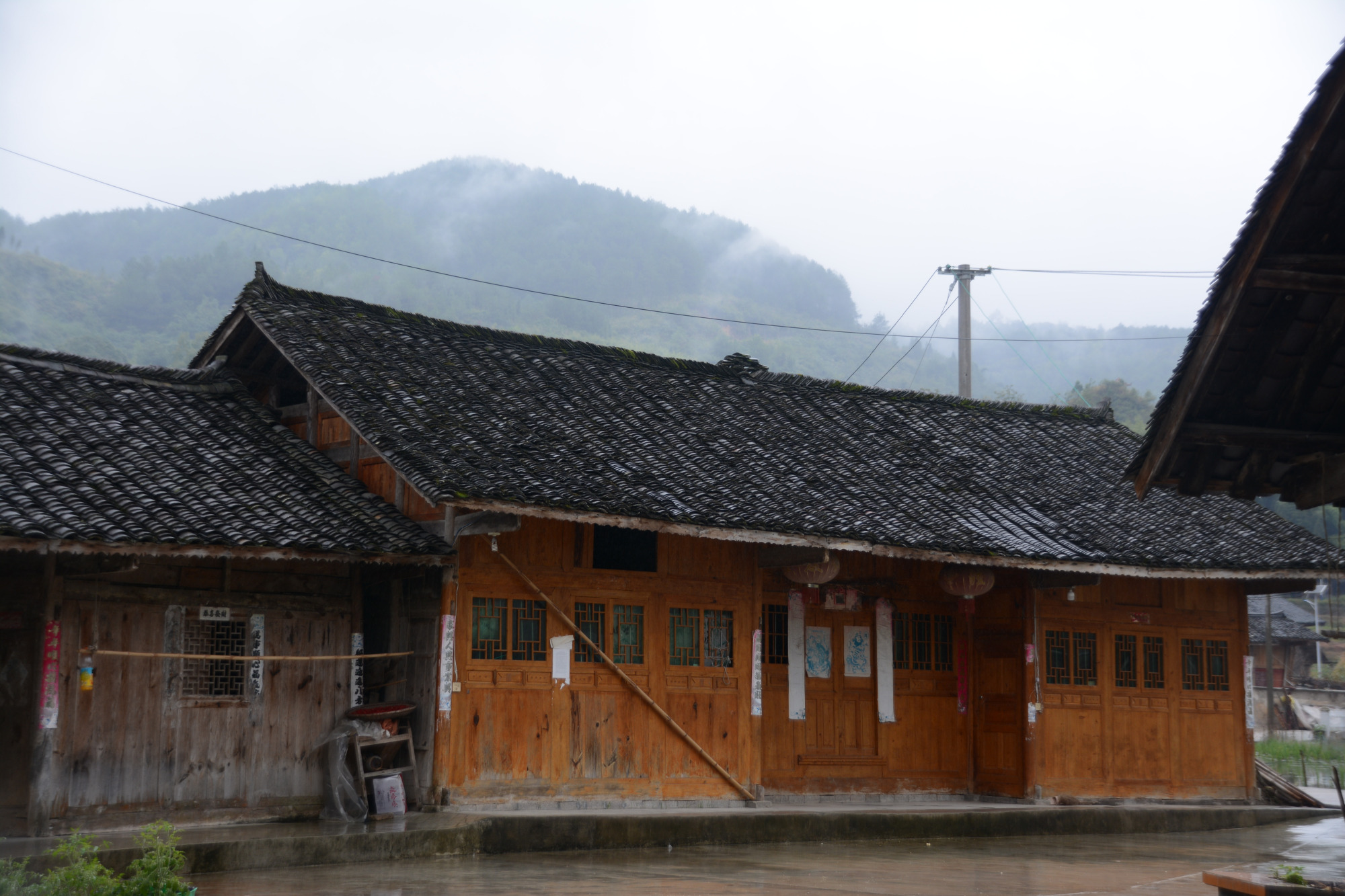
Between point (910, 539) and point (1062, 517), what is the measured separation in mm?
3088

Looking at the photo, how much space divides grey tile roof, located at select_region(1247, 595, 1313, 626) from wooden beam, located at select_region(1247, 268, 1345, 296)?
34236mm

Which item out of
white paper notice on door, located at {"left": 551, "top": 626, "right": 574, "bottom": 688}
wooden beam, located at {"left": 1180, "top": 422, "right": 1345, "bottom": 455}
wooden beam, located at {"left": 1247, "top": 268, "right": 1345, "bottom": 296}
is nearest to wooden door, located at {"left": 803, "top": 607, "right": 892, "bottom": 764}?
white paper notice on door, located at {"left": 551, "top": 626, "right": 574, "bottom": 688}

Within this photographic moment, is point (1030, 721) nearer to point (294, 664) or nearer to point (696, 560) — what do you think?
point (696, 560)

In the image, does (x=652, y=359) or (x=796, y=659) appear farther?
(x=652, y=359)

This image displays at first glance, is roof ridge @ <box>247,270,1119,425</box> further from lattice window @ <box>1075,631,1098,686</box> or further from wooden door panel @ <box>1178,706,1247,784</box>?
wooden door panel @ <box>1178,706,1247,784</box>

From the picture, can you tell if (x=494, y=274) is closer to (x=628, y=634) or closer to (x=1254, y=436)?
(x=628, y=634)

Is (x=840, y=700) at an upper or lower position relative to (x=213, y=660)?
lower

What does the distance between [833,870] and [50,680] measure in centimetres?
641

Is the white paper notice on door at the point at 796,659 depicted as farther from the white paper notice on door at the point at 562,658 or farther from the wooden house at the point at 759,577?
the white paper notice on door at the point at 562,658

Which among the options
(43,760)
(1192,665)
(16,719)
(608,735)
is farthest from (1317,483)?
(16,719)

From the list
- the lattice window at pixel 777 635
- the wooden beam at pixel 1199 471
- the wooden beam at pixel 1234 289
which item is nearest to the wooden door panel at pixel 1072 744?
the lattice window at pixel 777 635

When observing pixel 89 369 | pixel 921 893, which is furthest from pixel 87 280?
pixel 921 893

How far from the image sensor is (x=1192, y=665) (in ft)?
52.3

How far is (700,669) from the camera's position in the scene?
13.3 meters
